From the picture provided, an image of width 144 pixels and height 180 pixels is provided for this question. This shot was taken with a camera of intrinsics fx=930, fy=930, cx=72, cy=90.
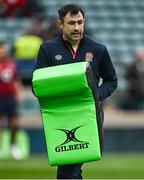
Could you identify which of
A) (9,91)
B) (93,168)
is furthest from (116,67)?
(93,168)

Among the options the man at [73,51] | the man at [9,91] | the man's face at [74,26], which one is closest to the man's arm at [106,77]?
the man at [73,51]

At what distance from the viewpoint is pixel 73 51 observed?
788cm

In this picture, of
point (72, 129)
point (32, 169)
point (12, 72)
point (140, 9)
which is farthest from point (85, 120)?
point (140, 9)

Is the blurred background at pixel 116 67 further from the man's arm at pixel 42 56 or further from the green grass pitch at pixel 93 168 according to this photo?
the man's arm at pixel 42 56

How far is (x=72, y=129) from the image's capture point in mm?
7695

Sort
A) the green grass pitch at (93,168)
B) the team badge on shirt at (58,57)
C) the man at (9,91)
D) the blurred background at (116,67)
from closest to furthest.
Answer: the team badge on shirt at (58,57)
the green grass pitch at (93,168)
the blurred background at (116,67)
the man at (9,91)

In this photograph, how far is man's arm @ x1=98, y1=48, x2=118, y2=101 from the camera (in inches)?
313

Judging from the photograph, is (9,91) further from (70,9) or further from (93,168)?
(70,9)

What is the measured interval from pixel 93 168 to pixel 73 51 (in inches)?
255

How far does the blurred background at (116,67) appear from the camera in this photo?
1398cm

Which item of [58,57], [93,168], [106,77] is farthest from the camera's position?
[93,168]

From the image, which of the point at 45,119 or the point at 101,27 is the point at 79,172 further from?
the point at 101,27

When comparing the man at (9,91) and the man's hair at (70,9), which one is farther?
the man at (9,91)

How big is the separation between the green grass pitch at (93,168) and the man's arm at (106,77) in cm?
458
